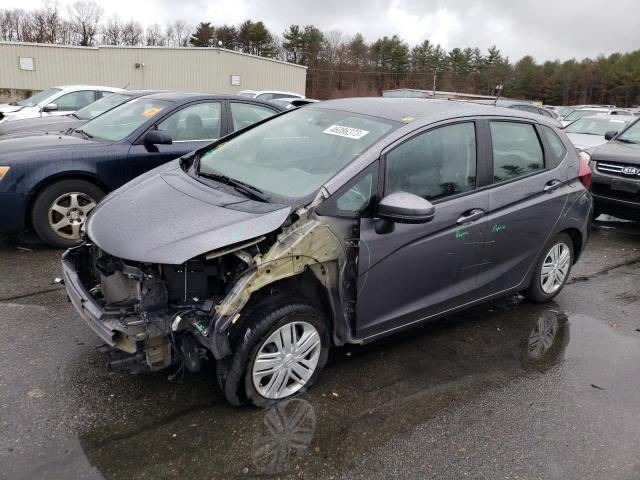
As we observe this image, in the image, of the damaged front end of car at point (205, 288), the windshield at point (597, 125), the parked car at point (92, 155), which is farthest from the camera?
the windshield at point (597, 125)

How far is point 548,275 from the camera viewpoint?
4723 mm

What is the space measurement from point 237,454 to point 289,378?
0.56 meters

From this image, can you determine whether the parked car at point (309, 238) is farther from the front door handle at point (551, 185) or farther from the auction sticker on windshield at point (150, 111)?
the auction sticker on windshield at point (150, 111)

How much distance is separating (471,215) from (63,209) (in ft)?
13.1

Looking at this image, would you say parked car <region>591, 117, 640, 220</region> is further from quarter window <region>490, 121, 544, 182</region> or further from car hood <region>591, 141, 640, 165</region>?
quarter window <region>490, 121, 544, 182</region>

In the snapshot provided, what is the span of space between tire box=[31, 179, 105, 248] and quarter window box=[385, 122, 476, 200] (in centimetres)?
339

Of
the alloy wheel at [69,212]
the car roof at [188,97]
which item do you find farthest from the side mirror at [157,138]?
the car roof at [188,97]

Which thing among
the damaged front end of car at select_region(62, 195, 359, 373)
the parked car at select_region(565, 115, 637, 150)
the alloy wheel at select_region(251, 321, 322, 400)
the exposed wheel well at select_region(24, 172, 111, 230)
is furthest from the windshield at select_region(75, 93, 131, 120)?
the parked car at select_region(565, 115, 637, 150)

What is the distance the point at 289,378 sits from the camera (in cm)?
313

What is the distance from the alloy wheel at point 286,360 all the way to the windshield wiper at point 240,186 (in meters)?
0.79

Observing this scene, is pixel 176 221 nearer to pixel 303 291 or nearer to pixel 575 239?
pixel 303 291

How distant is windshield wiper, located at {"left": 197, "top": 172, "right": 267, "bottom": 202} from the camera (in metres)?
3.22

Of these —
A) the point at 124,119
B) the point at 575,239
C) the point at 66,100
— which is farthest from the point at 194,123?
the point at 66,100

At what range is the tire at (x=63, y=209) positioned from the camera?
5270 millimetres
